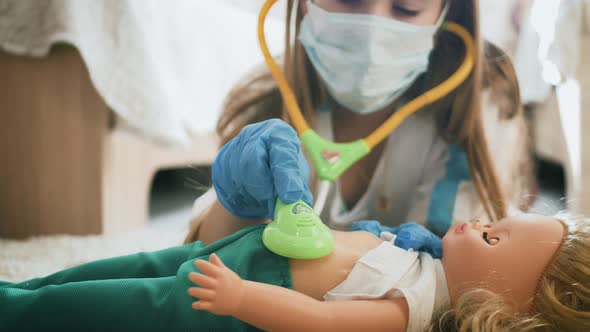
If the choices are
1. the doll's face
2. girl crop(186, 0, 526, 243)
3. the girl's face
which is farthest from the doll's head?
the girl's face

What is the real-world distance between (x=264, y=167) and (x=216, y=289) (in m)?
0.15

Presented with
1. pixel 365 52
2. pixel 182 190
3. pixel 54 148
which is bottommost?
pixel 182 190

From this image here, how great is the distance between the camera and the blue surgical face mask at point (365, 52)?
2.58ft

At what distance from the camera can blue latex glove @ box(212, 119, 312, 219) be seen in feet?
1.74

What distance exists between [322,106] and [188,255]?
0.40 m

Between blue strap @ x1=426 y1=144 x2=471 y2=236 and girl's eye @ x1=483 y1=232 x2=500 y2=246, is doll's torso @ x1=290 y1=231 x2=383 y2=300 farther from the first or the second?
blue strap @ x1=426 y1=144 x2=471 y2=236

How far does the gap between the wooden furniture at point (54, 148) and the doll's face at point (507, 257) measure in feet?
2.40

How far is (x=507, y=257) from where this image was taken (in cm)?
56

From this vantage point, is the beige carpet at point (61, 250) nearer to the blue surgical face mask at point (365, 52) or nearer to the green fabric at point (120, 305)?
the green fabric at point (120, 305)

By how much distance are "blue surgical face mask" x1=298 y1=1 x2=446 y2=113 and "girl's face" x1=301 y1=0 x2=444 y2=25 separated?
12 millimetres

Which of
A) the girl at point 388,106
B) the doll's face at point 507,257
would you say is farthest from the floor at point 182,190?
the doll's face at point 507,257

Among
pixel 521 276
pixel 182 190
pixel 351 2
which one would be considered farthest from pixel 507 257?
pixel 182 190

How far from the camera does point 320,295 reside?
0.55 metres

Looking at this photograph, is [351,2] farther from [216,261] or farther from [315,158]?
[216,261]
